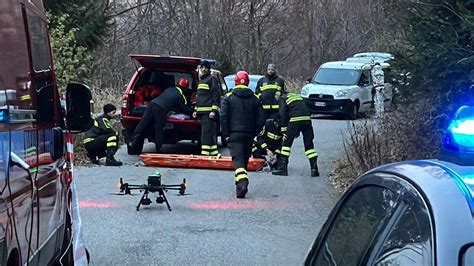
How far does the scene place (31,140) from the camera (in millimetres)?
4766

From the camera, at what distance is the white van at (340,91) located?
1101 inches

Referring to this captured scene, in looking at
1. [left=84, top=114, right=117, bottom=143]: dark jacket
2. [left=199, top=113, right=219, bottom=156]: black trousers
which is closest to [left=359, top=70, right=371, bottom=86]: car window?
[left=199, top=113, right=219, bottom=156]: black trousers

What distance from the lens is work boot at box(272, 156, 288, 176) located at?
48.0ft

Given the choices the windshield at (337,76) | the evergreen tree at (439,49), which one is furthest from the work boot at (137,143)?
the windshield at (337,76)

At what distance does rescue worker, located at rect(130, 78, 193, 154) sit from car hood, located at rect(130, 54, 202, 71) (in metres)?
0.37

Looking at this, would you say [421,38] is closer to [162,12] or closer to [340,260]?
[340,260]

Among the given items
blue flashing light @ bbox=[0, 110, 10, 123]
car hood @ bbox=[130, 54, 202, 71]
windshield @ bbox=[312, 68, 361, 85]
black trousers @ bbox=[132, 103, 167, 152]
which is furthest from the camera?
windshield @ bbox=[312, 68, 361, 85]

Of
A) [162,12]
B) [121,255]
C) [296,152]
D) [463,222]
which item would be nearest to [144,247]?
[121,255]

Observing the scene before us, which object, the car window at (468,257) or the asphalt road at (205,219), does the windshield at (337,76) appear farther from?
the car window at (468,257)

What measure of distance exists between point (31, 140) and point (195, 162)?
10.8m

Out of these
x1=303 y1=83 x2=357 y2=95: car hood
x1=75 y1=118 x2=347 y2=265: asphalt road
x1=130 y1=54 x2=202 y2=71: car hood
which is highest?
x1=130 y1=54 x2=202 y2=71: car hood

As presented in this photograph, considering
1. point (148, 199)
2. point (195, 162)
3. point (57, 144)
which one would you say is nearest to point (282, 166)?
point (195, 162)

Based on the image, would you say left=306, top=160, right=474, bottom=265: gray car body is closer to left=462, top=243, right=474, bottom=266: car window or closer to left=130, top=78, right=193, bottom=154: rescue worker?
left=462, top=243, right=474, bottom=266: car window

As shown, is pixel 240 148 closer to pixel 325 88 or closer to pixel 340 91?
pixel 340 91
